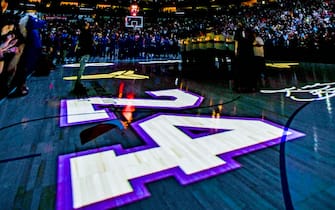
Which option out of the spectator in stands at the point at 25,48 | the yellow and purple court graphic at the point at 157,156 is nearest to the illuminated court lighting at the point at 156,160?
the yellow and purple court graphic at the point at 157,156

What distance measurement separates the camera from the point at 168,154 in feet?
7.74

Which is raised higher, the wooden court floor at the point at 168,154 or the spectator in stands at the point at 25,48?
the spectator in stands at the point at 25,48

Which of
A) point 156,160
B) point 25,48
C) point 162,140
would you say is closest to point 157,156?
point 156,160

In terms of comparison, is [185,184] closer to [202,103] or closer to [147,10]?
[202,103]

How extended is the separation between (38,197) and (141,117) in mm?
2013

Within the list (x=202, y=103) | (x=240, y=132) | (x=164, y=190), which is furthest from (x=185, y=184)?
(x=202, y=103)

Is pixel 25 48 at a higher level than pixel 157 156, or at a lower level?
higher

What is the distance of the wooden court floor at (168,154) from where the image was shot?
169 cm

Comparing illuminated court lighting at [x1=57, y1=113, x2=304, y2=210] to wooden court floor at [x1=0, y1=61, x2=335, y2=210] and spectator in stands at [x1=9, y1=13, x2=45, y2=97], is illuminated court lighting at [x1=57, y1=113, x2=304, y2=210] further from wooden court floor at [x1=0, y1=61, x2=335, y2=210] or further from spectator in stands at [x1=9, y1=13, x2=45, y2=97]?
spectator in stands at [x1=9, y1=13, x2=45, y2=97]

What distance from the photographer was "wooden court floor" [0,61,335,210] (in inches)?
66.4

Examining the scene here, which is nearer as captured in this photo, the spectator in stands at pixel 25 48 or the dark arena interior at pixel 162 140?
the dark arena interior at pixel 162 140

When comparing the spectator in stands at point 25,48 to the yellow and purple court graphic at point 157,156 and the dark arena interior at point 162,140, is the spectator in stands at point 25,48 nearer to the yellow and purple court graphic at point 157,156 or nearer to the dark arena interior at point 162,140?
the dark arena interior at point 162,140

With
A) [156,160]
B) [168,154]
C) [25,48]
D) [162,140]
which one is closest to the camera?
[156,160]

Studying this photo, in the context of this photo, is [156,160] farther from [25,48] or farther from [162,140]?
[25,48]
